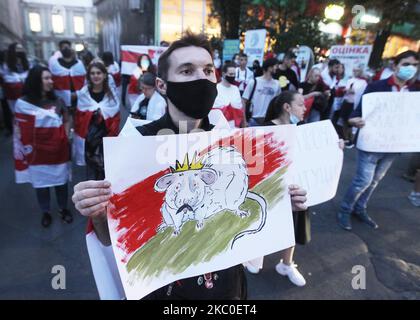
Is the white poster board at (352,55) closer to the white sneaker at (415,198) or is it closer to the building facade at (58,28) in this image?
the white sneaker at (415,198)

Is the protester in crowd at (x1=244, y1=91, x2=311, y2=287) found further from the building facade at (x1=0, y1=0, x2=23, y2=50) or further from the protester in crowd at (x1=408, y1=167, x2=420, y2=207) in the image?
the building facade at (x1=0, y1=0, x2=23, y2=50)

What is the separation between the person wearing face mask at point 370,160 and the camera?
295 cm

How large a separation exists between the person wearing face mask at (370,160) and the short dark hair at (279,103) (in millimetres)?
890

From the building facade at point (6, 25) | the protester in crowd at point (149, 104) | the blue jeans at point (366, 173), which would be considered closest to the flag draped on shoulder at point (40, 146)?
the protester in crowd at point (149, 104)

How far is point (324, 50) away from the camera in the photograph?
12562 millimetres

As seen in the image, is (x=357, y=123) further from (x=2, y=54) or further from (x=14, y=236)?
(x=2, y=54)

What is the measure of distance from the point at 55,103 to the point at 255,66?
18.0 ft

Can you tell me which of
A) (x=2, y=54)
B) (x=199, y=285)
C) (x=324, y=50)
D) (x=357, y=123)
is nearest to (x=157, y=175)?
(x=199, y=285)

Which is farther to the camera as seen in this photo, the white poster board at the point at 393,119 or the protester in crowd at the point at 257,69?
the protester in crowd at the point at 257,69

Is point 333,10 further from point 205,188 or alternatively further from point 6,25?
point 6,25

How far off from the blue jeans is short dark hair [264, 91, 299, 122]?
1.30 metres

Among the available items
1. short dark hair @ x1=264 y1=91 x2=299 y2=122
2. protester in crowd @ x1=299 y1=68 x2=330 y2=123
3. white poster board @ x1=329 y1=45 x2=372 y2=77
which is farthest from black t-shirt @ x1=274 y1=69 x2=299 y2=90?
short dark hair @ x1=264 y1=91 x2=299 y2=122

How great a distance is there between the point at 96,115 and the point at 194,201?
2727 mm

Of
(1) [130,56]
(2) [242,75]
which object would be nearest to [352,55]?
(2) [242,75]
